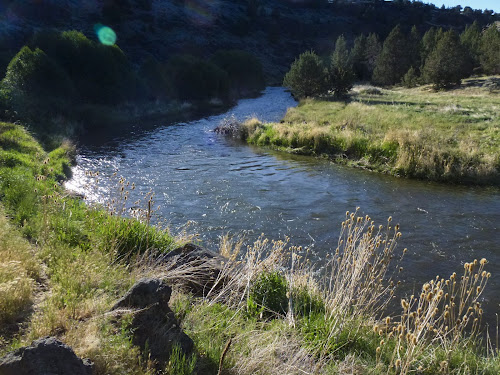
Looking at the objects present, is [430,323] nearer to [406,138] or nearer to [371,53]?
[406,138]

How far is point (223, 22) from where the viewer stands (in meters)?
122

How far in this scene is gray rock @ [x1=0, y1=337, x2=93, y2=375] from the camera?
269 centimetres

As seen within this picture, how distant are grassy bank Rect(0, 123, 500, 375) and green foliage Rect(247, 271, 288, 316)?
2 centimetres

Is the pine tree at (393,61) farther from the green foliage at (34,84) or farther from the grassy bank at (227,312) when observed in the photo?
the grassy bank at (227,312)

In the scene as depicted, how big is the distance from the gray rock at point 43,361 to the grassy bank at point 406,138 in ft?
55.6

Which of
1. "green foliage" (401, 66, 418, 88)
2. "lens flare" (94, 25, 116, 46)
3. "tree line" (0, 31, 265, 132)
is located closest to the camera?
"tree line" (0, 31, 265, 132)

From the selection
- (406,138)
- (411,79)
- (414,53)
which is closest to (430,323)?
(406,138)

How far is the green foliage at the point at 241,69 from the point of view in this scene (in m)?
73.3

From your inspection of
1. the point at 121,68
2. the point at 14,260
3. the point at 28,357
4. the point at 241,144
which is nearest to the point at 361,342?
the point at 28,357

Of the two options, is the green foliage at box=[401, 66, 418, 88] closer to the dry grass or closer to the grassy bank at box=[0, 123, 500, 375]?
the grassy bank at box=[0, 123, 500, 375]

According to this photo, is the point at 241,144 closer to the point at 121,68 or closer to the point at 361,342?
the point at 361,342

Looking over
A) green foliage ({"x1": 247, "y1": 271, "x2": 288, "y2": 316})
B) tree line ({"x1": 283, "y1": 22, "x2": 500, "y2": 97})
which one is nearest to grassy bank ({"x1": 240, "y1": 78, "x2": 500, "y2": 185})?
green foliage ({"x1": 247, "y1": 271, "x2": 288, "y2": 316})

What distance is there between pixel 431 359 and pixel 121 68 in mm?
47104

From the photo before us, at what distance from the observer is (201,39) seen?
99625 mm
